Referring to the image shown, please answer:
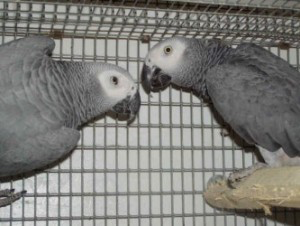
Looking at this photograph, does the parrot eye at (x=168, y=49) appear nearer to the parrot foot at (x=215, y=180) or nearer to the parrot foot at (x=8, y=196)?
the parrot foot at (x=215, y=180)

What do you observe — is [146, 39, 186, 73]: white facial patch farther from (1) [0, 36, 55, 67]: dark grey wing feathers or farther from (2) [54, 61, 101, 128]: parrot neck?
(1) [0, 36, 55, 67]: dark grey wing feathers

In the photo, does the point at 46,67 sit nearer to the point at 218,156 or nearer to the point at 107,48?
the point at 107,48

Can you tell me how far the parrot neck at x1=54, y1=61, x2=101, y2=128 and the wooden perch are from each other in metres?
0.66

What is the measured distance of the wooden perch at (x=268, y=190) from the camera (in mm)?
1400

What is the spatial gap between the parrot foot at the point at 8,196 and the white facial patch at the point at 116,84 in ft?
1.92

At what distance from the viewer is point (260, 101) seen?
177 cm

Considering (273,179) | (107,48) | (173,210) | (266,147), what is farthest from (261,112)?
(107,48)

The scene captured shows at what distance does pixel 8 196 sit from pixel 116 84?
666mm

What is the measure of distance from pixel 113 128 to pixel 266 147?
2.38ft

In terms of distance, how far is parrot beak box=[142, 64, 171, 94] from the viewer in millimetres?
2115

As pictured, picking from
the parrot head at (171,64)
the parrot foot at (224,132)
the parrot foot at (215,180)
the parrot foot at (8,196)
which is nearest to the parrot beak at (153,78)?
the parrot head at (171,64)

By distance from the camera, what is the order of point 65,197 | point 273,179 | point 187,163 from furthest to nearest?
point 187,163 < point 65,197 < point 273,179

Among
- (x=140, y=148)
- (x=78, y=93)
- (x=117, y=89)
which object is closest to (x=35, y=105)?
(x=78, y=93)

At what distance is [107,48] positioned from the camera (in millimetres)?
2203
